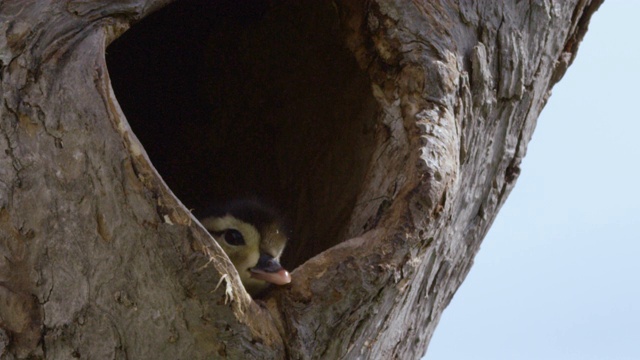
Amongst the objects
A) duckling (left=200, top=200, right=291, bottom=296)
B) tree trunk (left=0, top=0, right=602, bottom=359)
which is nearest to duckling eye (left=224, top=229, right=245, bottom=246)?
duckling (left=200, top=200, right=291, bottom=296)

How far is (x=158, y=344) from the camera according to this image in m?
1.94

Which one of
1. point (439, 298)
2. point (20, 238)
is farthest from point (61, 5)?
point (439, 298)

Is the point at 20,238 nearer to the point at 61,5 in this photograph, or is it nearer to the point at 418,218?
the point at 61,5

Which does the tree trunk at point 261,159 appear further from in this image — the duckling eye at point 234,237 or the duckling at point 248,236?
the duckling eye at point 234,237

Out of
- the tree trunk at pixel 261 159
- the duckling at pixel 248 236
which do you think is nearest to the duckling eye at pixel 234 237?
the duckling at pixel 248 236

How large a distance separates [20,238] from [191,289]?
410mm

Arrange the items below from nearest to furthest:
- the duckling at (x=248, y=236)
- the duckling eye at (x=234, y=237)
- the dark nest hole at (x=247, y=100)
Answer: the duckling at (x=248, y=236) → the duckling eye at (x=234, y=237) → the dark nest hole at (x=247, y=100)

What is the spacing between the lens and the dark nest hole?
129 inches

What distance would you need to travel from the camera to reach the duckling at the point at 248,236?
9.08ft

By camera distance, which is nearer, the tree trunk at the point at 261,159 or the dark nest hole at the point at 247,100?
the tree trunk at the point at 261,159

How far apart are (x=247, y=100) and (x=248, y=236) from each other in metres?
0.90

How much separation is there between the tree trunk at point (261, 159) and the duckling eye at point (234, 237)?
0.30 metres

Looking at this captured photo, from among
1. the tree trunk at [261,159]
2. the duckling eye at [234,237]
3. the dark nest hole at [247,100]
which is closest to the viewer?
the tree trunk at [261,159]

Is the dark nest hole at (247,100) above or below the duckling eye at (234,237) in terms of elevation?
above
